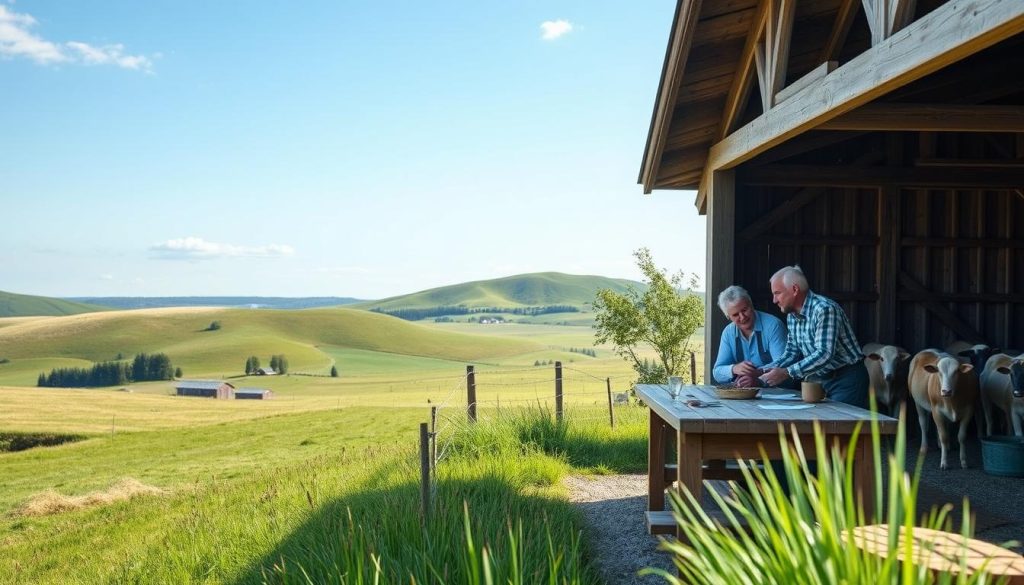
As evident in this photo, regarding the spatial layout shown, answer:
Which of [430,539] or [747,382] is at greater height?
[747,382]

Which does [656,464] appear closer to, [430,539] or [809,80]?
[430,539]

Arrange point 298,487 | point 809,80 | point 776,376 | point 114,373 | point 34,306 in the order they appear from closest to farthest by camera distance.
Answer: point 809,80 < point 776,376 < point 298,487 < point 114,373 < point 34,306

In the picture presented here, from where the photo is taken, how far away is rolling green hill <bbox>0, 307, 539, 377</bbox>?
93.1 meters

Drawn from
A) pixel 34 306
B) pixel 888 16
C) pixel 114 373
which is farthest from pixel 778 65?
pixel 34 306

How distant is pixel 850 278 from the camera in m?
9.88

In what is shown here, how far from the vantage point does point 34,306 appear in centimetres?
15950

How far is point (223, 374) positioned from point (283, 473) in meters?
79.3

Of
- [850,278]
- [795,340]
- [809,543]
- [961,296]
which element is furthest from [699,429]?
[961,296]

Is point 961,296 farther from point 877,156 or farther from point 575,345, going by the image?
point 575,345

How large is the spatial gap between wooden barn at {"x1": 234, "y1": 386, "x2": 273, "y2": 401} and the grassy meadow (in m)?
2.31

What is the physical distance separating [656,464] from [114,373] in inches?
3232

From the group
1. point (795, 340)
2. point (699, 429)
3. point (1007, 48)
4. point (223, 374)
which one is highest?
point (1007, 48)

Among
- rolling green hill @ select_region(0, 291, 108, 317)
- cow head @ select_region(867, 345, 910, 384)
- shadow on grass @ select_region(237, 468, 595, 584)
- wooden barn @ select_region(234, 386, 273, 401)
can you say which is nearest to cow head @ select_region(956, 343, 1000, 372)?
cow head @ select_region(867, 345, 910, 384)

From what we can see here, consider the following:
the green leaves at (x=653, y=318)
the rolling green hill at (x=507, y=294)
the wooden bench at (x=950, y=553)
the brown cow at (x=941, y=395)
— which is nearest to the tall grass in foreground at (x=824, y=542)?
the wooden bench at (x=950, y=553)
